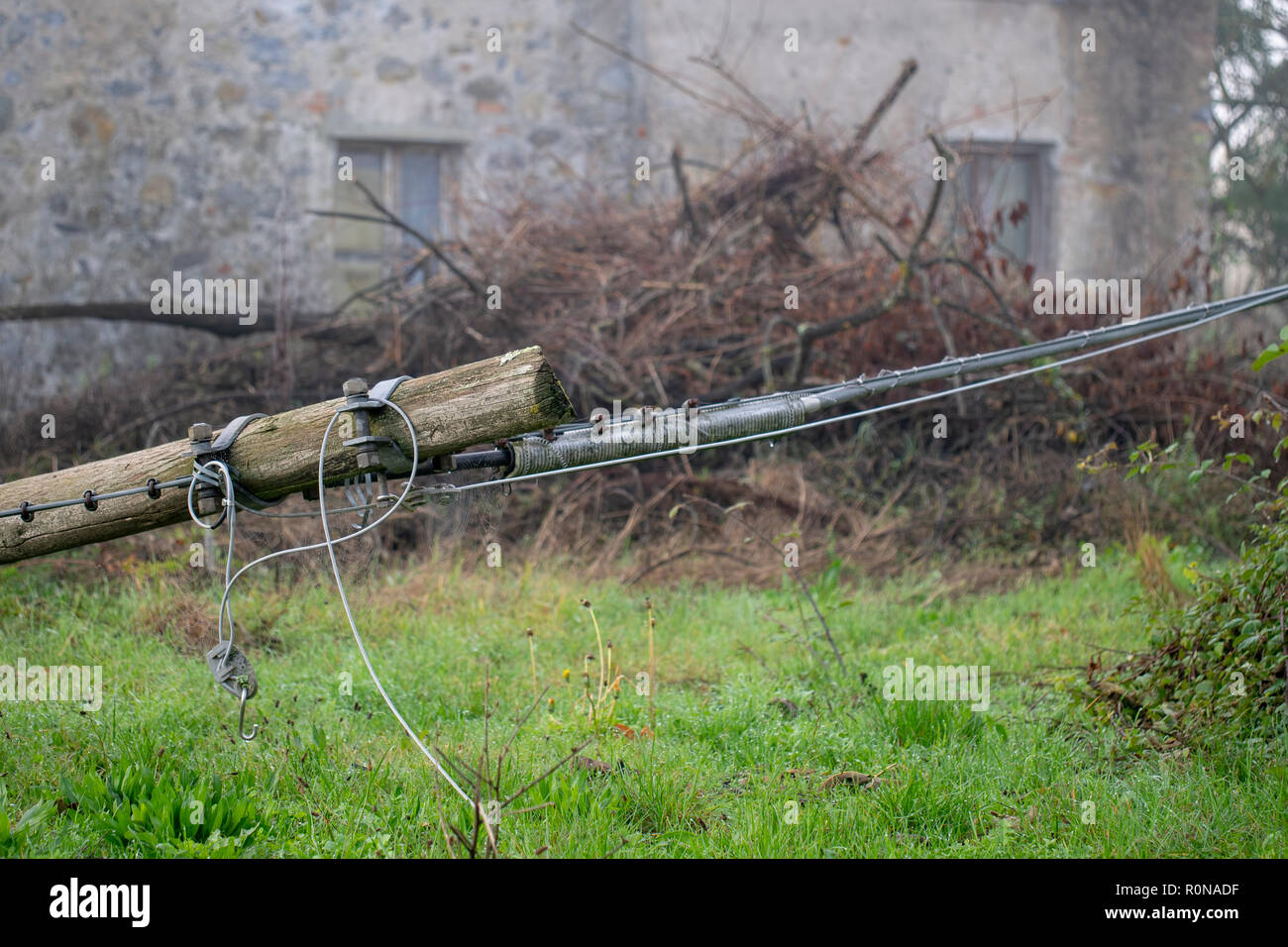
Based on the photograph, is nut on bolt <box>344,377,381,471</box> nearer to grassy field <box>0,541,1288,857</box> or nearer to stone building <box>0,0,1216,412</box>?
grassy field <box>0,541,1288,857</box>

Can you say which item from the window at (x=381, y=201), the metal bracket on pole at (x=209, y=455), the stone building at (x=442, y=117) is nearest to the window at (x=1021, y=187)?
the stone building at (x=442, y=117)

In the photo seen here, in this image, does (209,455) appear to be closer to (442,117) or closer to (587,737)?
(587,737)

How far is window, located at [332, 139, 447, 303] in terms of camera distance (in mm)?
10086

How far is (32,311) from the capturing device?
8.90m

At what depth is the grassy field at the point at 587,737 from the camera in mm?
3250

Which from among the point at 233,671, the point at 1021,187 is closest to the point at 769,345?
the point at 1021,187

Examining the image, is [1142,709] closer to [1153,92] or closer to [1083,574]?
[1083,574]

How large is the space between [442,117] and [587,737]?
7631 mm

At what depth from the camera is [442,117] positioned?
10.1m

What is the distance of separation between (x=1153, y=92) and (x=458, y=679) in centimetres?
1028

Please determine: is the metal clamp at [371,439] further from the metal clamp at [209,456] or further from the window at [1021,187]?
the window at [1021,187]

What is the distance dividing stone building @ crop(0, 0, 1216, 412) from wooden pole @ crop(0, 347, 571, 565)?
563 cm

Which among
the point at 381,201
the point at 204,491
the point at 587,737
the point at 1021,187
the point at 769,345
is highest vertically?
the point at 1021,187
